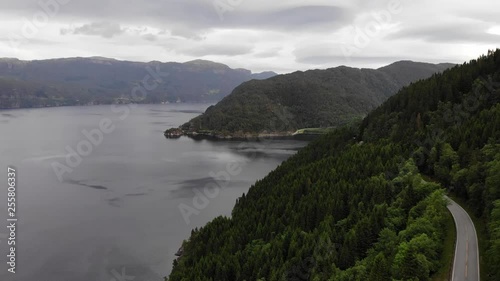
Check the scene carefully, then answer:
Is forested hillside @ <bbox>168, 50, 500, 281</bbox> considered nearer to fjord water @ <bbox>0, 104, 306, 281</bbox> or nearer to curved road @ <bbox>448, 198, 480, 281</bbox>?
curved road @ <bbox>448, 198, 480, 281</bbox>

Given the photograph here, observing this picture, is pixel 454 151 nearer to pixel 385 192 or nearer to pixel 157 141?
pixel 385 192

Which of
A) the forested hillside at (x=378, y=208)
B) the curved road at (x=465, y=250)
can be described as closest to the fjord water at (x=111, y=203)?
the forested hillside at (x=378, y=208)

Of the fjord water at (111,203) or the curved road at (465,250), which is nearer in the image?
the curved road at (465,250)

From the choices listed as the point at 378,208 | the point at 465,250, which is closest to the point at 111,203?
the point at 378,208

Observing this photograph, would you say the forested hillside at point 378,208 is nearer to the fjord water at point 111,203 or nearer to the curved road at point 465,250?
the curved road at point 465,250

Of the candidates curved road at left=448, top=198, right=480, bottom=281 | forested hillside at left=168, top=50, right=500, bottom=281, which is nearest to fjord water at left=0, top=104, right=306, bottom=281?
forested hillside at left=168, top=50, right=500, bottom=281

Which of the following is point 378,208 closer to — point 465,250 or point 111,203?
point 465,250

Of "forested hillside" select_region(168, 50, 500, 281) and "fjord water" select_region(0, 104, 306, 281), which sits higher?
"forested hillside" select_region(168, 50, 500, 281)
